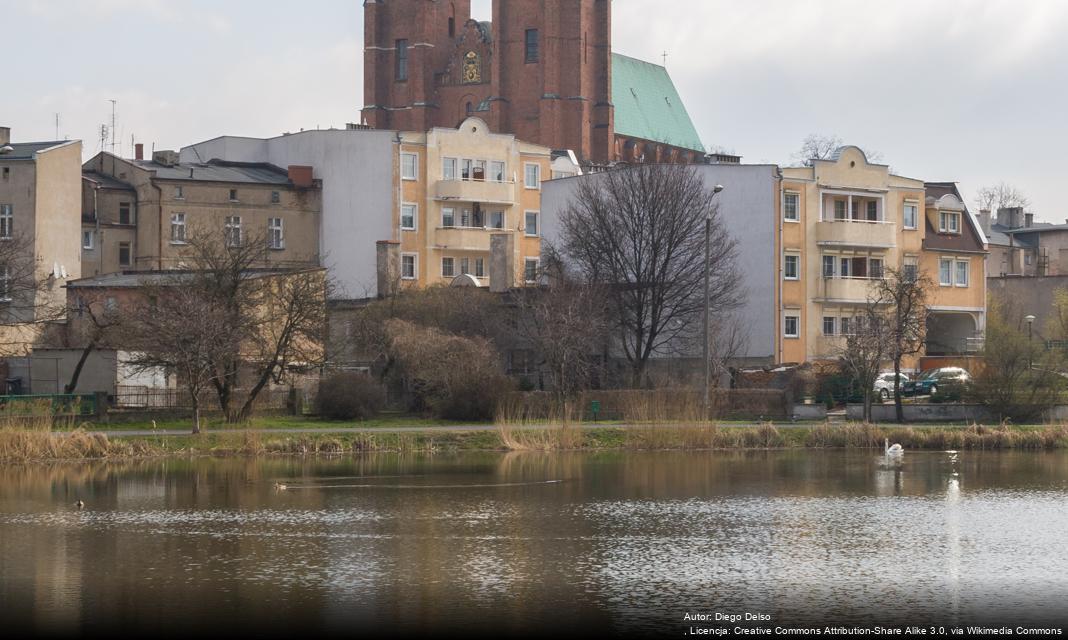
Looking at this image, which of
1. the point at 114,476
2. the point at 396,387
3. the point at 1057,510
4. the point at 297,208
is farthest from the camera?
the point at 297,208

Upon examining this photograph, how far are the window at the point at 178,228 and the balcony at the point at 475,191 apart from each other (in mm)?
16605

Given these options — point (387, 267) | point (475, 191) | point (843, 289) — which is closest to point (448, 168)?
point (475, 191)

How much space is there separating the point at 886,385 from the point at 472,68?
61.6 meters

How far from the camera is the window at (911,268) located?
72.3 metres

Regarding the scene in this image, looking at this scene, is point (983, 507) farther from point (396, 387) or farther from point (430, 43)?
point (430, 43)

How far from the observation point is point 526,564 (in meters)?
27.9

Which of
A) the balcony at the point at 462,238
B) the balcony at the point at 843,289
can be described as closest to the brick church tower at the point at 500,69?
the balcony at the point at 462,238

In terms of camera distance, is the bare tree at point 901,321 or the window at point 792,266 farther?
the window at point 792,266

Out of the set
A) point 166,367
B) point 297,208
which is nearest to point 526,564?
point 166,367

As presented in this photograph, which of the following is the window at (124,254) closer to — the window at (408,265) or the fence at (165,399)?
the window at (408,265)

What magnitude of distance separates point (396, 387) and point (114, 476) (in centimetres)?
2340

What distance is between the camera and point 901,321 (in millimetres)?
64062

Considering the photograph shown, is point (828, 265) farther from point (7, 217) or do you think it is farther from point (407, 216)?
point (7, 217)

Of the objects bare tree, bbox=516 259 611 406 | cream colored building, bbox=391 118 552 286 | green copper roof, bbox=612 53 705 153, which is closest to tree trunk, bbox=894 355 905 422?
bare tree, bbox=516 259 611 406
